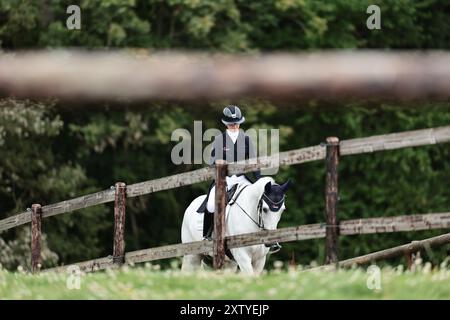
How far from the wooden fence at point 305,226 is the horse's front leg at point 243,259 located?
1.06ft

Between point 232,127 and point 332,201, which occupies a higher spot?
point 232,127

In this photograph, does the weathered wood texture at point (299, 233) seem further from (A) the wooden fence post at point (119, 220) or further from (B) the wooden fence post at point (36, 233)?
(B) the wooden fence post at point (36, 233)

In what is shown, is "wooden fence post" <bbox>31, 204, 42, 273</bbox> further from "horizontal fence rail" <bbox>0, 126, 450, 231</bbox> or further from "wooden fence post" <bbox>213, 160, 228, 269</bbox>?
"wooden fence post" <bbox>213, 160, 228, 269</bbox>

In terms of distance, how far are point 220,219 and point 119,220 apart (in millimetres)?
2031

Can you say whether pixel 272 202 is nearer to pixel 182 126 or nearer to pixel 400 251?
pixel 400 251

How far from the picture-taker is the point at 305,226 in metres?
10.6

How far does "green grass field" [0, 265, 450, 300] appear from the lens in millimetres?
8000

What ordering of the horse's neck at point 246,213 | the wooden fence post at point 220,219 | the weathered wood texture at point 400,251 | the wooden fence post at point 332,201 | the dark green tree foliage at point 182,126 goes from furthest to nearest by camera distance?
the dark green tree foliage at point 182,126, the horse's neck at point 246,213, the weathered wood texture at point 400,251, the wooden fence post at point 220,219, the wooden fence post at point 332,201

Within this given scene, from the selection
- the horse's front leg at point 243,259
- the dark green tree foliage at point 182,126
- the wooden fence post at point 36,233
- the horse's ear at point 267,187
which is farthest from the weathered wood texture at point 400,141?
the dark green tree foliage at point 182,126

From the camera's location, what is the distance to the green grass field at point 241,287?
800 centimetres

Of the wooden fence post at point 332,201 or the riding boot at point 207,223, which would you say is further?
the riding boot at point 207,223

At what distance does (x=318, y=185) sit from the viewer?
33.5 metres

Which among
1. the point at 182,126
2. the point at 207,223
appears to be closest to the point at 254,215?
the point at 207,223
